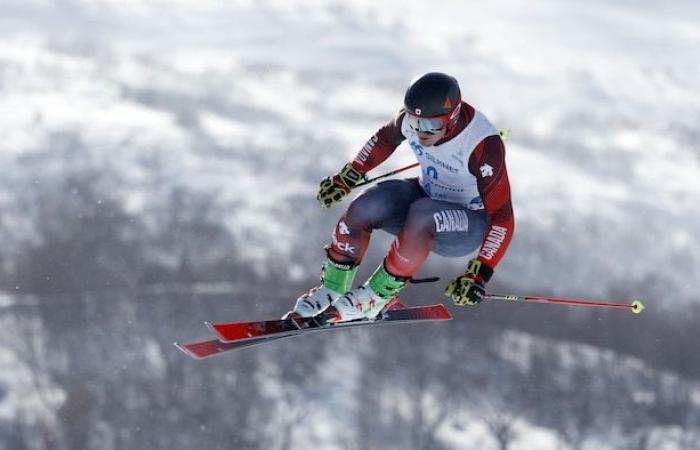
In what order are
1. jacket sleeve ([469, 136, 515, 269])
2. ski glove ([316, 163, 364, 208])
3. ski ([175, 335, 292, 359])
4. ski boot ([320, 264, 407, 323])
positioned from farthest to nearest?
1. ski glove ([316, 163, 364, 208])
2. ski boot ([320, 264, 407, 323])
3. ski ([175, 335, 292, 359])
4. jacket sleeve ([469, 136, 515, 269])

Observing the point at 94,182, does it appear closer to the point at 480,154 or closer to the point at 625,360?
the point at 625,360

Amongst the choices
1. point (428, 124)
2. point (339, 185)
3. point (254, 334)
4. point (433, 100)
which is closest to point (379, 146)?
point (339, 185)

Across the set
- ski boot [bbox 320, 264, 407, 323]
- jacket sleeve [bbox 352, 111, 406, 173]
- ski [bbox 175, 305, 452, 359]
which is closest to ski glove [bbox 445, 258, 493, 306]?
ski boot [bbox 320, 264, 407, 323]

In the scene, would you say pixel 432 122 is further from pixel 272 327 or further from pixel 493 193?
pixel 272 327

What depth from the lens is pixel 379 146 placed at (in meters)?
11.3

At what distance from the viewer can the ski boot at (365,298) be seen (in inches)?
428

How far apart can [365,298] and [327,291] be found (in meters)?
0.46

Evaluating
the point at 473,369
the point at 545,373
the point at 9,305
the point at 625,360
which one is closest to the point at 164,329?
the point at 9,305

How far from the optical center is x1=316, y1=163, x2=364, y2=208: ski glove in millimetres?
11312

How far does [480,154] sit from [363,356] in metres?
63.6

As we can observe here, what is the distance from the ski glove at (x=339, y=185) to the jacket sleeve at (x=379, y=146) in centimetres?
9

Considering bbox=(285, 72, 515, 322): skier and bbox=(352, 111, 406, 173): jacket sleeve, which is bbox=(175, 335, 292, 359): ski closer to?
bbox=(285, 72, 515, 322): skier

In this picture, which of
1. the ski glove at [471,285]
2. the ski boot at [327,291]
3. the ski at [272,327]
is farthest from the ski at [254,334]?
the ski glove at [471,285]

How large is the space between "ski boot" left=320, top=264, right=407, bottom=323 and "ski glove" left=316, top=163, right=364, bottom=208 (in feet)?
3.28
